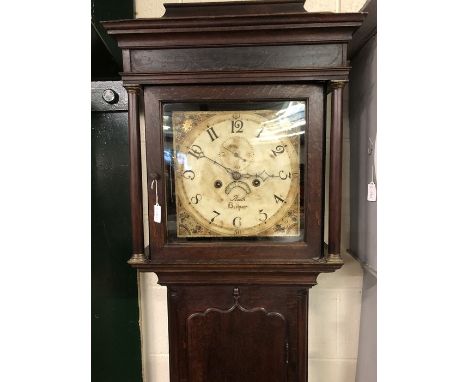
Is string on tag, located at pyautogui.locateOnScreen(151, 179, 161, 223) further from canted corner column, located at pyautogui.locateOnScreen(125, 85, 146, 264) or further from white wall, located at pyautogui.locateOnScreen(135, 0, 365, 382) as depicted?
white wall, located at pyautogui.locateOnScreen(135, 0, 365, 382)

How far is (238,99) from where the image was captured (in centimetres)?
81

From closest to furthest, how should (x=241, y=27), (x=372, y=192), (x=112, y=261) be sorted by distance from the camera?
(x=241, y=27), (x=372, y=192), (x=112, y=261)

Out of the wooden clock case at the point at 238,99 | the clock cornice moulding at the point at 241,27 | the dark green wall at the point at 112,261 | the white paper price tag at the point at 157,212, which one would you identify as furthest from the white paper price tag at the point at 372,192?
the dark green wall at the point at 112,261

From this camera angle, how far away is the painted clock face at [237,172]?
2.72ft

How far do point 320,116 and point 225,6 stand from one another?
1.20 feet

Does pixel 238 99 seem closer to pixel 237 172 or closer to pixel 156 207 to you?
pixel 237 172

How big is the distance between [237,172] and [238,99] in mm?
186

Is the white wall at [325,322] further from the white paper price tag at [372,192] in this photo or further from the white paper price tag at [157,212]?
the white paper price tag at [157,212]

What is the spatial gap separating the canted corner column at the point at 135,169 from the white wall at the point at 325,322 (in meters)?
0.31

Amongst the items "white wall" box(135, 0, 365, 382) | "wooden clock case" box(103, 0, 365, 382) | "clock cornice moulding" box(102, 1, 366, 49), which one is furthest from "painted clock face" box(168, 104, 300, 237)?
"white wall" box(135, 0, 365, 382)

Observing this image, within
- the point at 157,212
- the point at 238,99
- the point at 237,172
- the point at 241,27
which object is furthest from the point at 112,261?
the point at 241,27

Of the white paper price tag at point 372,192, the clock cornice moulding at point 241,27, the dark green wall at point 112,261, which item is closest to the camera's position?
the clock cornice moulding at point 241,27

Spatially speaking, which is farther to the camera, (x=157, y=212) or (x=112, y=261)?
(x=112, y=261)

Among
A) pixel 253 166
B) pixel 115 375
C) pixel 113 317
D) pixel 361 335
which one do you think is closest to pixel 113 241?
pixel 113 317
